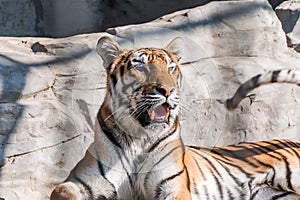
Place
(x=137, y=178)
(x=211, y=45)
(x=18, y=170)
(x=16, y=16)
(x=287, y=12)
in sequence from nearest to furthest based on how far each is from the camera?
(x=137, y=178) < (x=18, y=170) < (x=211, y=45) < (x=287, y=12) < (x=16, y=16)

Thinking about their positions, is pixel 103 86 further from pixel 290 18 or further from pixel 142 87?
pixel 290 18

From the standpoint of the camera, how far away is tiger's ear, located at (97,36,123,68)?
3738mm

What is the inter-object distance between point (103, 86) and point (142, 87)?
0.92 meters

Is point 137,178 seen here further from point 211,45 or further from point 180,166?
point 211,45

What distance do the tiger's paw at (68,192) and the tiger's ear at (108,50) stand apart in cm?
57

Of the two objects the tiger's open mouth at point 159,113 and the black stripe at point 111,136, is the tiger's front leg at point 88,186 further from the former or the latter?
the tiger's open mouth at point 159,113

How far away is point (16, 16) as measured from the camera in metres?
6.09

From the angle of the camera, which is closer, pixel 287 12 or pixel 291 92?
pixel 291 92

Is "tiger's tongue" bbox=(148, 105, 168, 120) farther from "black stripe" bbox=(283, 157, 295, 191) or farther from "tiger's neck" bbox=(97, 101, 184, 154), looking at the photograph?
"black stripe" bbox=(283, 157, 295, 191)

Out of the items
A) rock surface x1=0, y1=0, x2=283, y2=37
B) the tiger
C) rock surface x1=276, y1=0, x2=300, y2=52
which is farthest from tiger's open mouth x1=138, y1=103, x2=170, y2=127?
rock surface x1=0, y1=0, x2=283, y2=37

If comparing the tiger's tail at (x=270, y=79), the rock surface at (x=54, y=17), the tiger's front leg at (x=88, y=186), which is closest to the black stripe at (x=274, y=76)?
the tiger's tail at (x=270, y=79)

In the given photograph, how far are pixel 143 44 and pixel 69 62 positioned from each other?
434 mm

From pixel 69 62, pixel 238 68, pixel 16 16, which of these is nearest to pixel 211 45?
pixel 238 68

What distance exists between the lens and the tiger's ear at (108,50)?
147 inches
